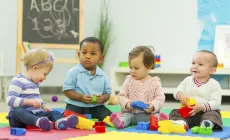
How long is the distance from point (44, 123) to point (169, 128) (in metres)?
0.67

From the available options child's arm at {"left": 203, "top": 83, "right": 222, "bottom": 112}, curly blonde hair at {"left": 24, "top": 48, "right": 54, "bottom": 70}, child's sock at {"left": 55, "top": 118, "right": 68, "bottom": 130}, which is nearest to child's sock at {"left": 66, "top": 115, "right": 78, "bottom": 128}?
child's sock at {"left": 55, "top": 118, "right": 68, "bottom": 130}

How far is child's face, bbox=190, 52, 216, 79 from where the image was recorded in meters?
3.09

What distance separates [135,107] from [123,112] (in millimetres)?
171

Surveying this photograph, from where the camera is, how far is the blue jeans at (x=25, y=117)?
279 centimetres

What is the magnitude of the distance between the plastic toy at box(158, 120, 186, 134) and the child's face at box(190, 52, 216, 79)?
425mm

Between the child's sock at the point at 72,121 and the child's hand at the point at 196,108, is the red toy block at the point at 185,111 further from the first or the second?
the child's sock at the point at 72,121

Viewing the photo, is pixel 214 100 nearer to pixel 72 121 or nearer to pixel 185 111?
pixel 185 111

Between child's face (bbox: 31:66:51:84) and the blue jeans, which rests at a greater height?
child's face (bbox: 31:66:51:84)

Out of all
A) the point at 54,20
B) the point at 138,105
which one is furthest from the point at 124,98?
the point at 54,20

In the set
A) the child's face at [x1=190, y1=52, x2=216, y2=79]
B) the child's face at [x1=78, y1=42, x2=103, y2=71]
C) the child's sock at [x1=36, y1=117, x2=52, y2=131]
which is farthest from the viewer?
the child's face at [x1=78, y1=42, x2=103, y2=71]

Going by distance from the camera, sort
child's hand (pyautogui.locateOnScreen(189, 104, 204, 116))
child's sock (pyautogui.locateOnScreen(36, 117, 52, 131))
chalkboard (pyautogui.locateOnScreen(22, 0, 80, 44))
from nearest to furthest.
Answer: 1. child's sock (pyautogui.locateOnScreen(36, 117, 52, 131))
2. child's hand (pyautogui.locateOnScreen(189, 104, 204, 116))
3. chalkboard (pyautogui.locateOnScreen(22, 0, 80, 44))

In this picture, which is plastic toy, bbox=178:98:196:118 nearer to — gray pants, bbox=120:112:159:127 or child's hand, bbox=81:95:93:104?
gray pants, bbox=120:112:159:127

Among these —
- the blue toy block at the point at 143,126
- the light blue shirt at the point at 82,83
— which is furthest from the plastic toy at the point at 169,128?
the light blue shirt at the point at 82,83

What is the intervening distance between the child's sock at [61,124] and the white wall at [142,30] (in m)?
3.49
